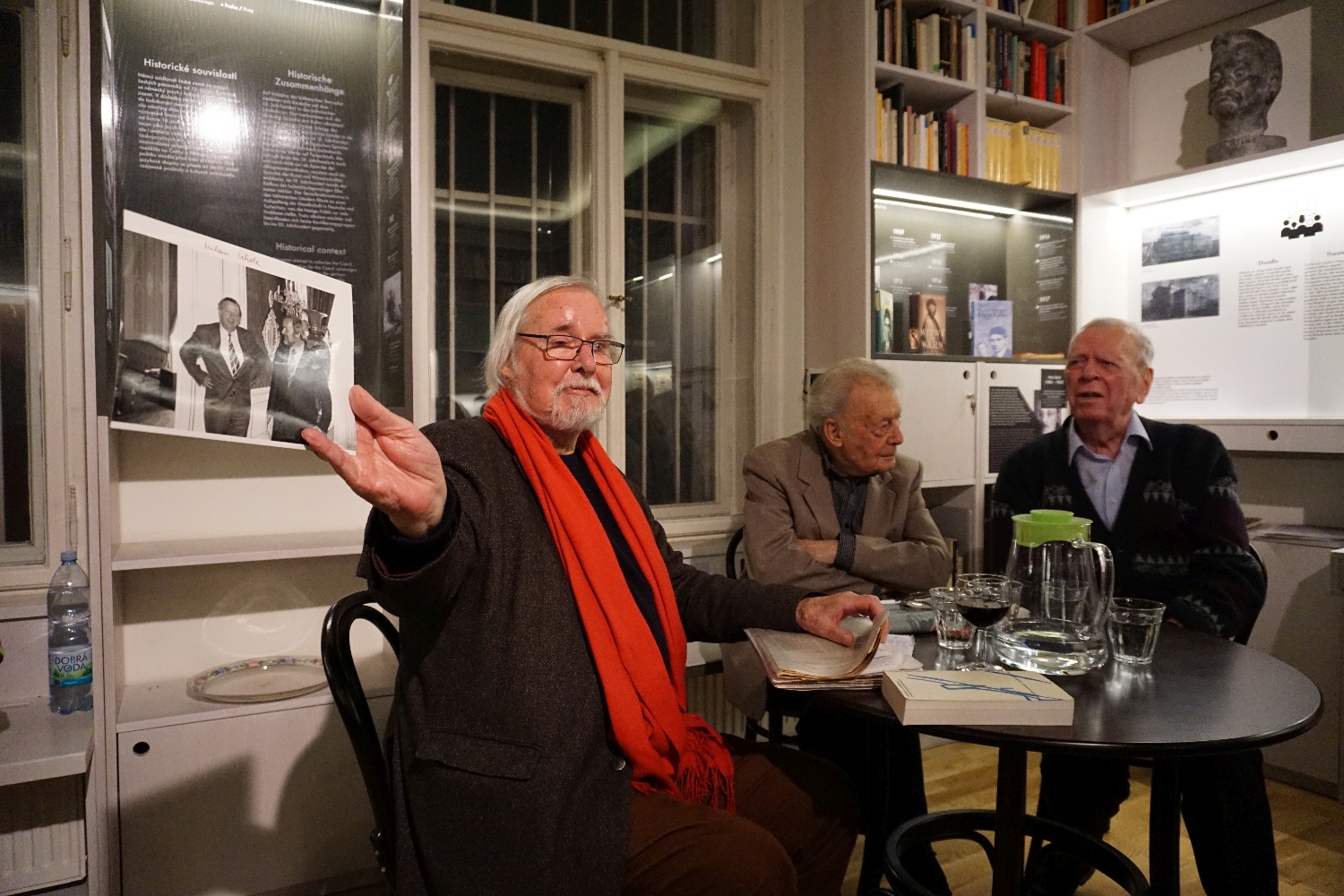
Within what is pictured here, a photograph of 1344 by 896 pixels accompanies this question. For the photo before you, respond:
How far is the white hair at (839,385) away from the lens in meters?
2.38

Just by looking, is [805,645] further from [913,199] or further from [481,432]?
[913,199]

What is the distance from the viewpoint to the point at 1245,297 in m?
3.33

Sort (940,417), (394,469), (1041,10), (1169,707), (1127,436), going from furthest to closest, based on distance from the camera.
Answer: (1041,10) → (940,417) → (1127,436) → (1169,707) → (394,469)

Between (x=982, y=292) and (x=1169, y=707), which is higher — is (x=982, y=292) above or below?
above

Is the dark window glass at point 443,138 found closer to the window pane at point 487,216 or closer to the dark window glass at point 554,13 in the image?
the window pane at point 487,216

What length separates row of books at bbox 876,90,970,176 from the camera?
3084 millimetres

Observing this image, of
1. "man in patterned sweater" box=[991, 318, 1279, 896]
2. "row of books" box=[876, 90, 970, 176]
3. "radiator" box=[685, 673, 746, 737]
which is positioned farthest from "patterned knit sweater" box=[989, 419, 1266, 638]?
"row of books" box=[876, 90, 970, 176]

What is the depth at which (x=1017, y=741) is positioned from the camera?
1.14m

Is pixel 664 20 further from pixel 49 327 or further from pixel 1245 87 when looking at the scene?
pixel 49 327

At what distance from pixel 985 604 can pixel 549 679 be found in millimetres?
715

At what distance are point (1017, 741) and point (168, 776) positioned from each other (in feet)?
5.88

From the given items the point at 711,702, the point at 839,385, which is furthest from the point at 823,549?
the point at 711,702

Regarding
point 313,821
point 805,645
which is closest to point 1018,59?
point 805,645

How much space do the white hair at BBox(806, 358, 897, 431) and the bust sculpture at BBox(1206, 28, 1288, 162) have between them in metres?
1.74
